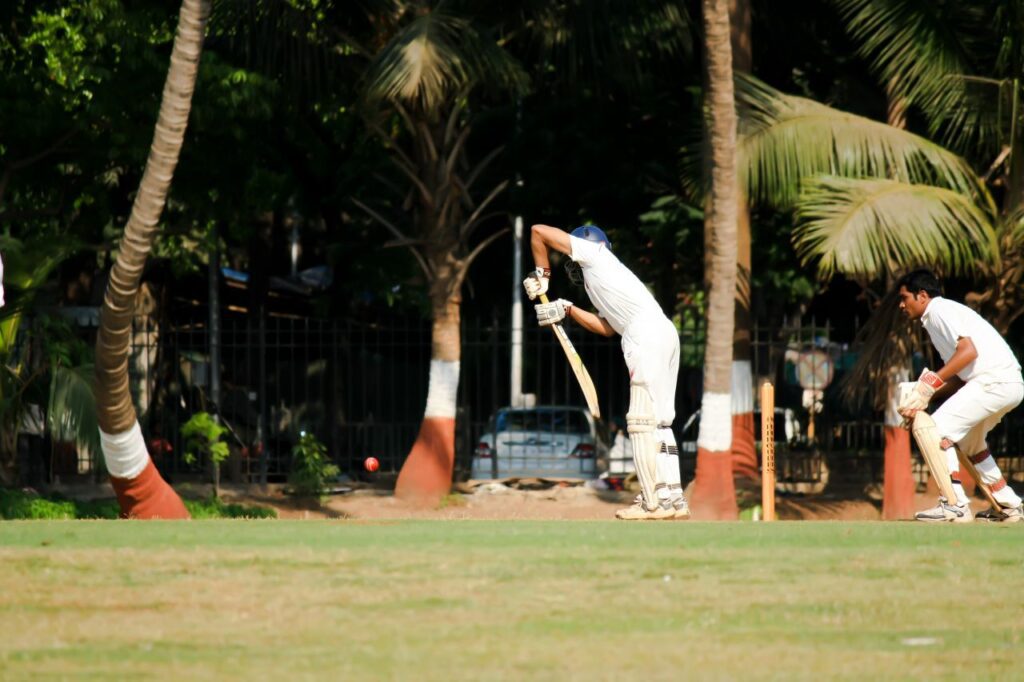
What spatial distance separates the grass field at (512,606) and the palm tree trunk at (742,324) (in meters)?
10.8

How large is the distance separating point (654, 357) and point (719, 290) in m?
7.33

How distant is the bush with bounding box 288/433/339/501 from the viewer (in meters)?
20.6

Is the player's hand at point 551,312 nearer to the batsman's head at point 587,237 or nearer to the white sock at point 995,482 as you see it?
the batsman's head at point 587,237

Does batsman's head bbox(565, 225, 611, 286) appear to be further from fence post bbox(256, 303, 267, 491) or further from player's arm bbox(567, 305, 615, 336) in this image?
fence post bbox(256, 303, 267, 491)

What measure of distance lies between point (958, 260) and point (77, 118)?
10.3 meters

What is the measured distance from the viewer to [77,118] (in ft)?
65.7

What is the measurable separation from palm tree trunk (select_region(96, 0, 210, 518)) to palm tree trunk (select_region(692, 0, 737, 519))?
5466 millimetres

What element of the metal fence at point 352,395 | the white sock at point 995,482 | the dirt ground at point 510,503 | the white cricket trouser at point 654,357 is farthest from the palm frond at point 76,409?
the white sock at point 995,482

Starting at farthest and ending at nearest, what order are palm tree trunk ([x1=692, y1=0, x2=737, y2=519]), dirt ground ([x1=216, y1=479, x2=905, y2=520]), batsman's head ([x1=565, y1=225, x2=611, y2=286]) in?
dirt ground ([x1=216, y1=479, x2=905, y2=520])
palm tree trunk ([x1=692, y1=0, x2=737, y2=519])
batsman's head ([x1=565, y1=225, x2=611, y2=286])

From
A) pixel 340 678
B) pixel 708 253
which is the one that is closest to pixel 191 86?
pixel 708 253

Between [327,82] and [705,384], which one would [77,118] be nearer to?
[327,82]

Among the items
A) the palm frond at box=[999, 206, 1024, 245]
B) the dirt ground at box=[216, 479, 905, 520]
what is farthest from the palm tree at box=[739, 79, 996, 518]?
the dirt ground at box=[216, 479, 905, 520]

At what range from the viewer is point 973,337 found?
1115 centimetres

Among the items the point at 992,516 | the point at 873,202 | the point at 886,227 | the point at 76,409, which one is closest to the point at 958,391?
the point at 992,516
